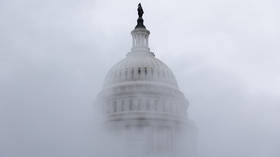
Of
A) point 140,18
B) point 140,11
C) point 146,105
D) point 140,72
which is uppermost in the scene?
point 140,11

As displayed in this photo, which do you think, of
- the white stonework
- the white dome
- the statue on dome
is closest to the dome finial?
the statue on dome

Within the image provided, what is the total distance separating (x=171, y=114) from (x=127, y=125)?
5.59 metres

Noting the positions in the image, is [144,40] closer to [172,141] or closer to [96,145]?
[172,141]

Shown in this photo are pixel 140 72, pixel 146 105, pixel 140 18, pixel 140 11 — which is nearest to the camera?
pixel 146 105

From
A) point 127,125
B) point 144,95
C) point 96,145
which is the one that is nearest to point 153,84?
point 144,95

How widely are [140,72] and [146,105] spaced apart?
13.7 feet

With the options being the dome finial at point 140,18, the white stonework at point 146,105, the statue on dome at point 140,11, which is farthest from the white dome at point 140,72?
the statue on dome at point 140,11

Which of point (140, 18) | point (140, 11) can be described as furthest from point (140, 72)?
point (140, 11)

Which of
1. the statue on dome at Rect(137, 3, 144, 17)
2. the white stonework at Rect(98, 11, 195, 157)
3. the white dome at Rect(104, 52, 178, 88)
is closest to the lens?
the white stonework at Rect(98, 11, 195, 157)

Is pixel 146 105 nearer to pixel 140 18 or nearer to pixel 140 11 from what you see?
pixel 140 18

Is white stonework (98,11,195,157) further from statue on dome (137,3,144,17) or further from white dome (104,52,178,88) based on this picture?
statue on dome (137,3,144,17)

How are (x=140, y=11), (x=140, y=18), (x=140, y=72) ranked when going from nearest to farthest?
(x=140, y=72), (x=140, y=18), (x=140, y=11)

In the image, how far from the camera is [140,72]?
66875mm

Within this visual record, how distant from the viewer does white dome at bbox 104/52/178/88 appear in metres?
66.9
